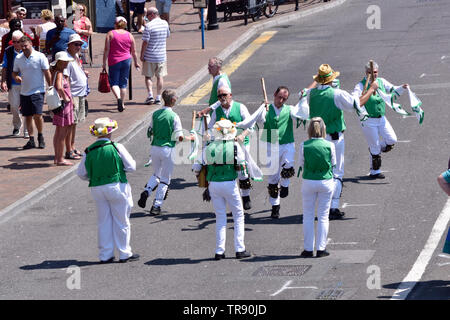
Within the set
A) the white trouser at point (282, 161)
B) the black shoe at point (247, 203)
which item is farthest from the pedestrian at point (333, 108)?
the black shoe at point (247, 203)

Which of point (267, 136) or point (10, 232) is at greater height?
point (267, 136)

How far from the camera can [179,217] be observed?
15.7 meters

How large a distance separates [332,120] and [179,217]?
2.75 meters

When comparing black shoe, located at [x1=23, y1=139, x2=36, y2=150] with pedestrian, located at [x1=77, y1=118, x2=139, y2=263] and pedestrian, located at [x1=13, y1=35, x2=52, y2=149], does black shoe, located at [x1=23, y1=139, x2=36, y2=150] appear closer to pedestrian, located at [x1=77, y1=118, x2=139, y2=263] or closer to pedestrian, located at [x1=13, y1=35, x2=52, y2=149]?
pedestrian, located at [x1=13, y1=35, x2=52, y2=149]

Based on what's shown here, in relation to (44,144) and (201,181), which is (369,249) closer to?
(201,181)

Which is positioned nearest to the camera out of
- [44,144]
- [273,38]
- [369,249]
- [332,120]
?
[369,249]

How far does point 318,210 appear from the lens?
13.4m

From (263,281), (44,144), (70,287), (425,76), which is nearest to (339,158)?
(263,281)

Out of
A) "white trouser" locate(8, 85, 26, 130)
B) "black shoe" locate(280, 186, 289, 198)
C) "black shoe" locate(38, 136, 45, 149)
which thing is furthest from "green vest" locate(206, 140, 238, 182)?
"white trouser" locate(8, 85, 26, 130)

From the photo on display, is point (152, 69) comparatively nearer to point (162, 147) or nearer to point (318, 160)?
point (162, 147)

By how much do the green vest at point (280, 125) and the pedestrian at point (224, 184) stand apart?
5.88ft

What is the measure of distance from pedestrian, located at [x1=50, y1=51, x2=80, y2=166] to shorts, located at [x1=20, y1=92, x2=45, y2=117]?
1173mm

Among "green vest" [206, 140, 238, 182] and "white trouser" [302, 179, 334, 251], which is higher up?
"green vest" [206, 140, 238, 182]

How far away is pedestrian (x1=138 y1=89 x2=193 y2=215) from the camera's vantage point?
1561cm
